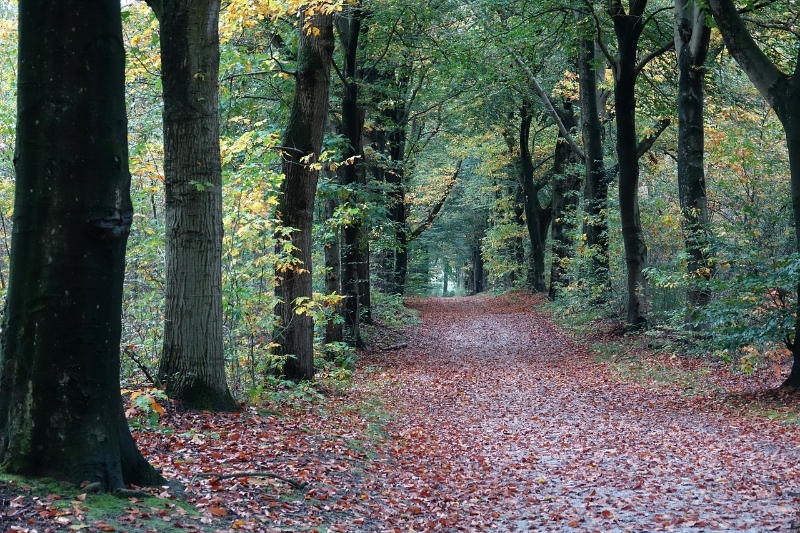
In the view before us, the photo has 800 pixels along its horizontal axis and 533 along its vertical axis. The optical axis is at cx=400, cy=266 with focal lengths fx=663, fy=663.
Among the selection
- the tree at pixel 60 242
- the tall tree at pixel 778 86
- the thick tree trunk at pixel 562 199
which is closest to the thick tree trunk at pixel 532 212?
the thick tree trunk at pixel 562 199

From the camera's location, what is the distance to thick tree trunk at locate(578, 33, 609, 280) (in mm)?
20125

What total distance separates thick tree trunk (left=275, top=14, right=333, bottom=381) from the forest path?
2.29 m

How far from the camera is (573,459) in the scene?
335 inches

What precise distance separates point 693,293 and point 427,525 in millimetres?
11332

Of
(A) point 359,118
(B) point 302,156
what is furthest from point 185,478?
(A) point 359,118

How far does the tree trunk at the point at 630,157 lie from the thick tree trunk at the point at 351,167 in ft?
21.2

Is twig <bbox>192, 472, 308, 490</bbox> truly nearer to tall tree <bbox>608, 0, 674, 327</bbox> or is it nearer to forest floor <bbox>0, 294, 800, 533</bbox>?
forest floor <bbox>0, 294, 800, 533</bbox>

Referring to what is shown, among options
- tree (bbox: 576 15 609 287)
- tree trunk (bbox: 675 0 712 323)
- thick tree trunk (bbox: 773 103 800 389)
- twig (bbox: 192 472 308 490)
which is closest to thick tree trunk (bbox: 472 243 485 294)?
tree (bbox: 576 15 609 287)

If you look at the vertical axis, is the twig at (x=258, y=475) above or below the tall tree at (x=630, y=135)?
below

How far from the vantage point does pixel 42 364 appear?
4.14 m

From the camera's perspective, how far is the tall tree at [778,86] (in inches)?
391

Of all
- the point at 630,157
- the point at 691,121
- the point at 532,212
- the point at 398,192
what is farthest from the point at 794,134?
the point at 532,212

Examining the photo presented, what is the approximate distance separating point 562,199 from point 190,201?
24365 mm

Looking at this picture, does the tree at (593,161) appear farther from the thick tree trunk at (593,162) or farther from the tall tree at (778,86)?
the tall tree at (778,86)
